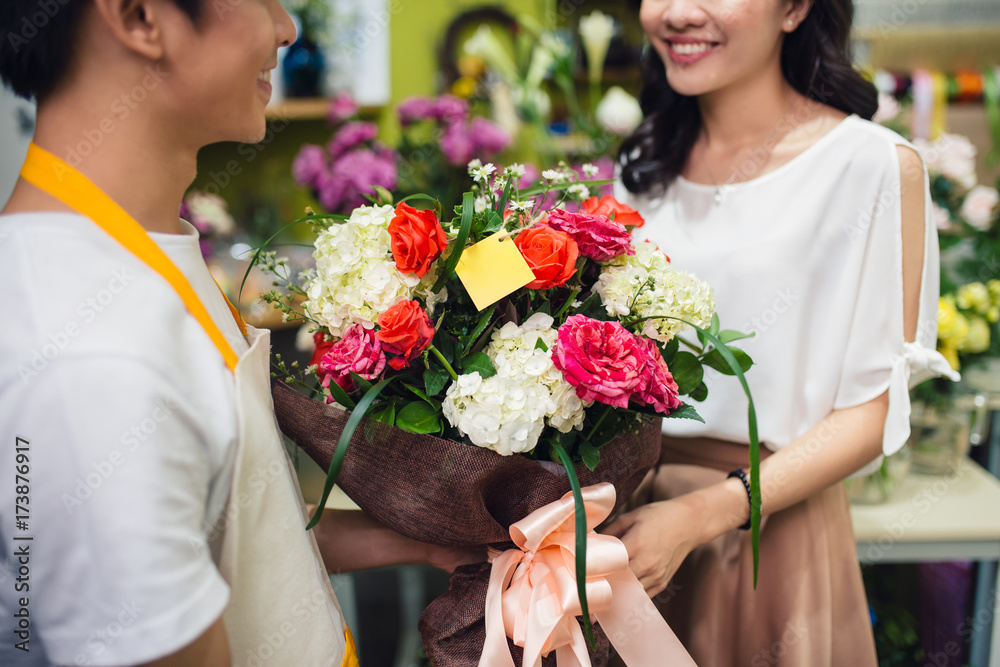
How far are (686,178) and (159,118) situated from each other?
3.16 ft

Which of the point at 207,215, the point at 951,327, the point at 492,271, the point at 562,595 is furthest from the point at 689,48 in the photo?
the point at 207,215

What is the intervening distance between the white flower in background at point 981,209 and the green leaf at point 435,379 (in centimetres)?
167

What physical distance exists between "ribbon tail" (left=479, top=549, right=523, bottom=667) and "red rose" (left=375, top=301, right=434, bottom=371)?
269mm

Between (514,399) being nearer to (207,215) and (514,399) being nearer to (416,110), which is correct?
(416,110)

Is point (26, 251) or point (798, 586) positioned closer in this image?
point (26, 251)

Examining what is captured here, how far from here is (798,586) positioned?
112 cm

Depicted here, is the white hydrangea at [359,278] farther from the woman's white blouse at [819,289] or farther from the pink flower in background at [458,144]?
the pink flower in background at [458,144]

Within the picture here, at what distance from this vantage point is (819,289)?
1.11 meters

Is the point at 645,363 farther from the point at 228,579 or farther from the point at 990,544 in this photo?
the point at 990,544

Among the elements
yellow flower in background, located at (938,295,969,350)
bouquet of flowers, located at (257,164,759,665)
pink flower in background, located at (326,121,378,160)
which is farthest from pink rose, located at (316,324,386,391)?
yellow flower in background, located at (938,295,969,350)

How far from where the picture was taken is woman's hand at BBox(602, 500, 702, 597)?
0.86 m

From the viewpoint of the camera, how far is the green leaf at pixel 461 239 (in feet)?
2.25

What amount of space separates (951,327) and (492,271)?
4.51 ft

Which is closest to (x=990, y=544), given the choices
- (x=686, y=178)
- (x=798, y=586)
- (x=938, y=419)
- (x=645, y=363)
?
(x=938, y=419)
